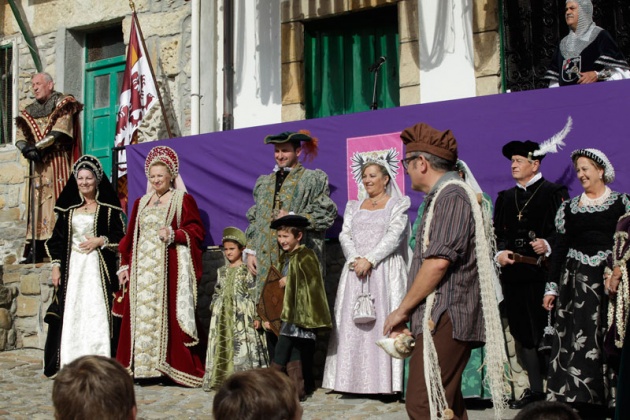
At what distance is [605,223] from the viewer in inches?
214

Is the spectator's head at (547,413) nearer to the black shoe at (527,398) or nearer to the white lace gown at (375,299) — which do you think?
the black shoe at (527,398)

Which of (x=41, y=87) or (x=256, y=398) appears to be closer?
(x=256, y=398)

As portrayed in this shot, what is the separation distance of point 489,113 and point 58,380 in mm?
→ 4551

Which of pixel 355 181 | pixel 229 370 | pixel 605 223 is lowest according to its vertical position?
pixel 229 370

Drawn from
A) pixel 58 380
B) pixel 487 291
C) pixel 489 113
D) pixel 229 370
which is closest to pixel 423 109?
pixel 489 113

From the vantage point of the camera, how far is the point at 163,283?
722 cm

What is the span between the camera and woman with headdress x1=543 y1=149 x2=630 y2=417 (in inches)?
210

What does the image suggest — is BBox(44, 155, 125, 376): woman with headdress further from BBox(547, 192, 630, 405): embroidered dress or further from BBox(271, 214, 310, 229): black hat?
BBox(547, 192, 630, 405): embroidered dress

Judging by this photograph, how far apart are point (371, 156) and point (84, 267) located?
2.64m

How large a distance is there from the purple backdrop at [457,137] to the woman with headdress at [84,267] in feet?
1.90

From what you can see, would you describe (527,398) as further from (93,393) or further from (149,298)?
(93,393)

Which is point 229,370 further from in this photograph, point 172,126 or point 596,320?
point 172,126

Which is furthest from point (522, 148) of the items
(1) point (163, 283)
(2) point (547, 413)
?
(2) point (547, 413)

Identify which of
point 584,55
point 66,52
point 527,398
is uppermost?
point 66,52
